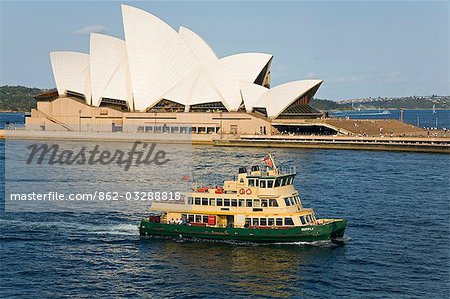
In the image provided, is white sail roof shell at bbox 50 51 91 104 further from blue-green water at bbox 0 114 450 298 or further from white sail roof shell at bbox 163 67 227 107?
blue-green water at bbox 0 114 450 298

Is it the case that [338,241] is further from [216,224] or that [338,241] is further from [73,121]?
[73,121]

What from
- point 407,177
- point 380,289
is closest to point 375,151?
point 407,177

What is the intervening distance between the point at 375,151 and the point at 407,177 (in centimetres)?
2482

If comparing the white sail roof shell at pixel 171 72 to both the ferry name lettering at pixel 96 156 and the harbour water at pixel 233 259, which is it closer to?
the ferry name lettering at pixel 96 156

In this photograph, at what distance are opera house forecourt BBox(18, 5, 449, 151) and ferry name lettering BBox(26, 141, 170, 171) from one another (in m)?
11.5

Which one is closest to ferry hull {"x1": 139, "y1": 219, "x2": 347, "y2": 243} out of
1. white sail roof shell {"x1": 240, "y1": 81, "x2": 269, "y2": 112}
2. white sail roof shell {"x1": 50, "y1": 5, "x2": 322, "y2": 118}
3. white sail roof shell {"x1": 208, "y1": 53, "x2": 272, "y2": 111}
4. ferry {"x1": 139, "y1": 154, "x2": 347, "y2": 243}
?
ferry {"x1": 139, "y1": 154, "x2": 347, "y2": 243}

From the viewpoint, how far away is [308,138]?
8869 centimetres

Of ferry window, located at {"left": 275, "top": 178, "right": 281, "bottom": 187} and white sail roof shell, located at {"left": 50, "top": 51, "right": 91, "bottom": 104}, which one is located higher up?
white sail roof shell, located at {"left": 50, "top": 51, "right": 91, "bottom": 104}

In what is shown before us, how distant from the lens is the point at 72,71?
107562mm

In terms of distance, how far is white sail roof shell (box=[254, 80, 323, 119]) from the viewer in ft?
320

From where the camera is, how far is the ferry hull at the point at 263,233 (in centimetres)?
3381

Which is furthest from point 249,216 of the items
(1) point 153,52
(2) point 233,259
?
(1) point 153,52

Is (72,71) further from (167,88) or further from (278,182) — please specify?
(278,182)

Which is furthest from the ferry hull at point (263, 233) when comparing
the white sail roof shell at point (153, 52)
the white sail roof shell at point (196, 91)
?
the white sail roof shell at point (196, 91)
